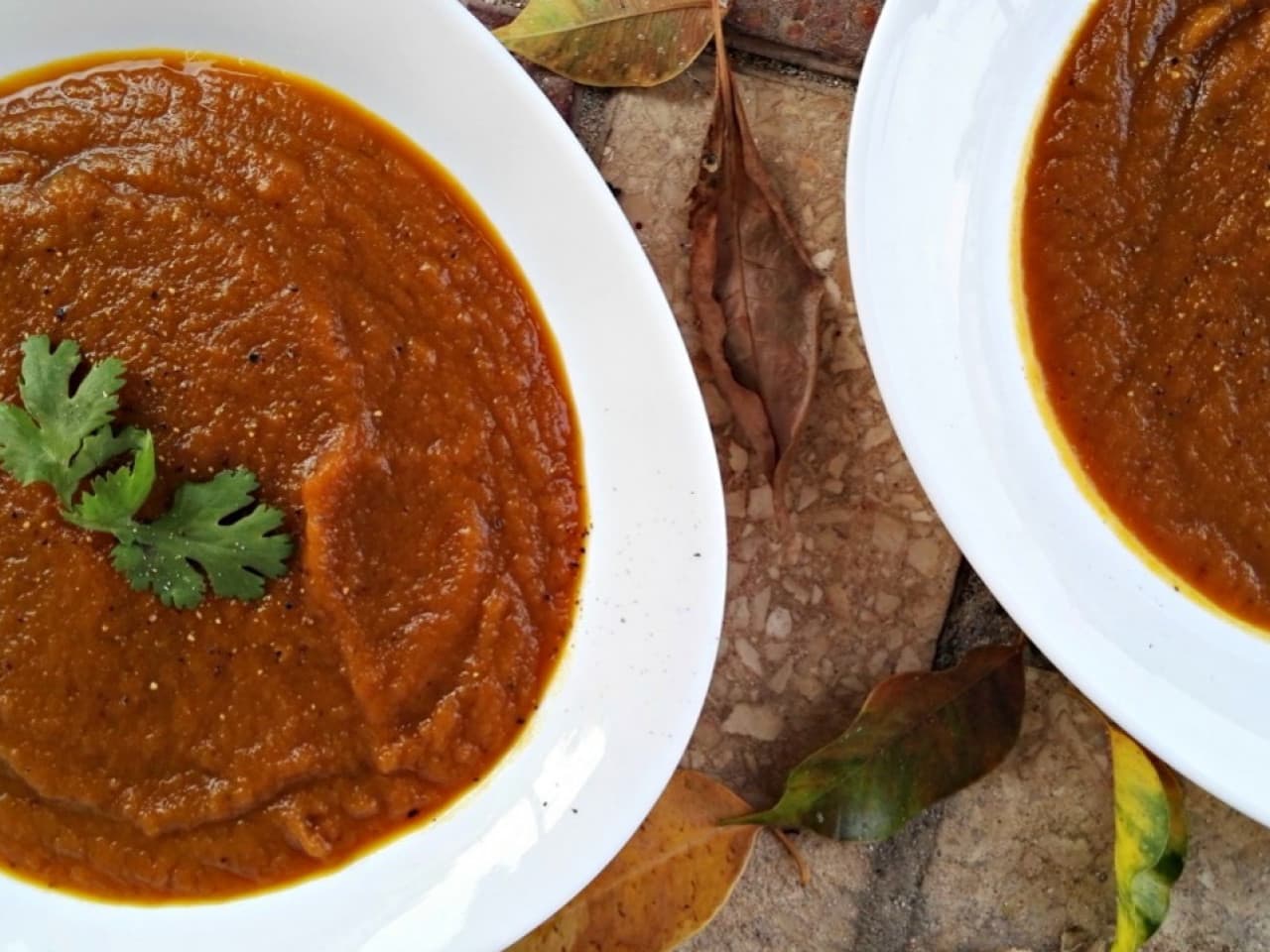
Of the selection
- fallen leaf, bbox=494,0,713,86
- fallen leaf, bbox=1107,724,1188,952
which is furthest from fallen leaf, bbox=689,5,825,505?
fallen leaf, bbox=1107,724,1188,952

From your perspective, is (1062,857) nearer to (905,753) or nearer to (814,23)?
(905,753)

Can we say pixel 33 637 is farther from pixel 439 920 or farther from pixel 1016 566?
pixel 1016 566

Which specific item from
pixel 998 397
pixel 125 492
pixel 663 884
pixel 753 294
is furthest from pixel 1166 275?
pixel 125 492

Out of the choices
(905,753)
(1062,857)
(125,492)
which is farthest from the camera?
(1062,857)

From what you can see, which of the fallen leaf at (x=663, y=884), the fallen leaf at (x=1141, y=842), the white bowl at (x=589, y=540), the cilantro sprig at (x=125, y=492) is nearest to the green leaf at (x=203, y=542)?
the cilantro sprig at (x=125, y=492)

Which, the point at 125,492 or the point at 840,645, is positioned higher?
the point at 125,492

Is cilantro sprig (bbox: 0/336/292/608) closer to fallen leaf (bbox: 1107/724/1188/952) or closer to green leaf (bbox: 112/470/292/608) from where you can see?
green leaf (bbox: 112/470/292/608)

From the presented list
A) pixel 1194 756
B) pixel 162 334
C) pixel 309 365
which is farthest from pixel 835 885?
pixel 162 334
